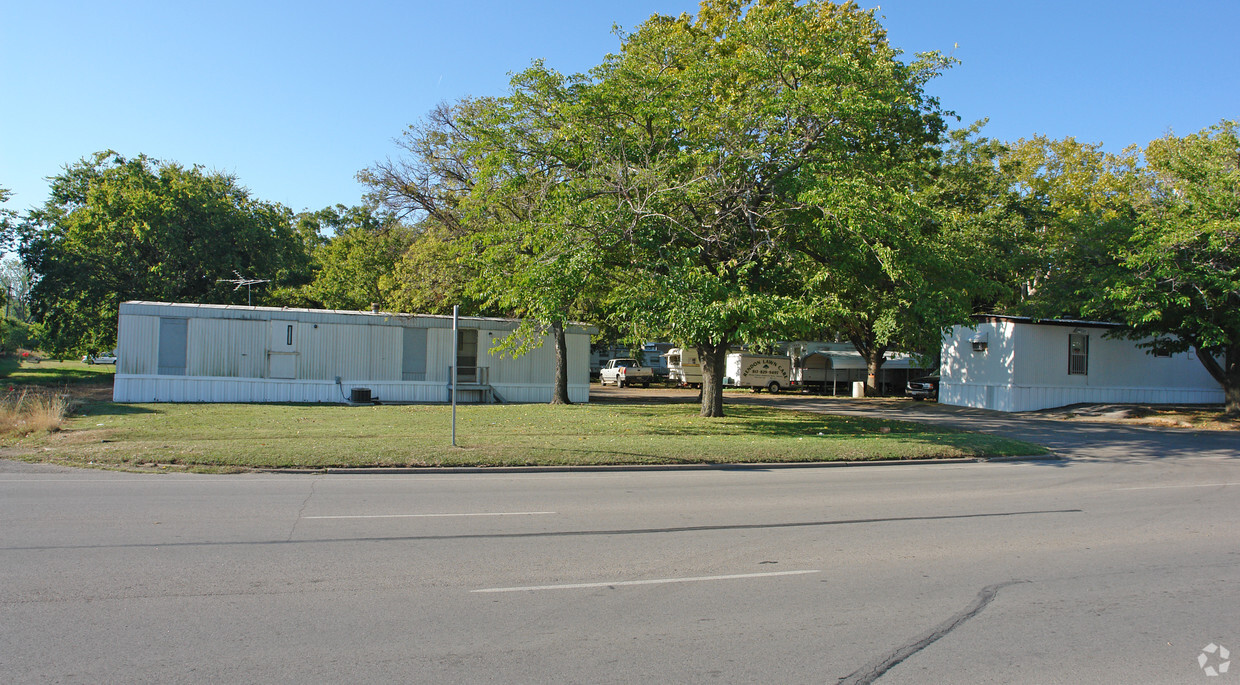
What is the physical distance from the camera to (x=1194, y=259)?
24078mm

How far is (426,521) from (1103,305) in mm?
26230

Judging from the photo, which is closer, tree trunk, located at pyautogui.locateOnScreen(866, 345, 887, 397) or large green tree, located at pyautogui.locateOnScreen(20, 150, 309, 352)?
large green tree, located at pyautogui.locateOnScreen(20, 150, 309, 352)

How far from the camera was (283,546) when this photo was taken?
748cm

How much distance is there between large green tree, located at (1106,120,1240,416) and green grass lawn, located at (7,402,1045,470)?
922 centimetres

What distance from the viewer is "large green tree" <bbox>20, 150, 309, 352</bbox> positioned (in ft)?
118

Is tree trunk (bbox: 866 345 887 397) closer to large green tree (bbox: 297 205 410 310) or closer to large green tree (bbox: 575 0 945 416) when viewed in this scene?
large green tree (bbox: 575 0 945 416)

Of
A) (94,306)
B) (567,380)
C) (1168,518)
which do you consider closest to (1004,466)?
(1168,518)

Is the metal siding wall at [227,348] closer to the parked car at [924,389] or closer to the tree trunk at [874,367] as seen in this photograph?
Answer: the tree trunk at [874,367]

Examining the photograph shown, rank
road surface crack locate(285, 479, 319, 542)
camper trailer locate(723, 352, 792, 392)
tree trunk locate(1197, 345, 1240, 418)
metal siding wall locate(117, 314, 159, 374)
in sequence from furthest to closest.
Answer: camper trailer locate(723, 352, 792, 392), tree trunk locate(1197, 345, 1240, 418), metal siding wall locate(117, 314, 159, 374), road surface crack locate(285, 479, 319, 542)

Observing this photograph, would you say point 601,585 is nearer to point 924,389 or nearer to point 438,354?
point 438,354

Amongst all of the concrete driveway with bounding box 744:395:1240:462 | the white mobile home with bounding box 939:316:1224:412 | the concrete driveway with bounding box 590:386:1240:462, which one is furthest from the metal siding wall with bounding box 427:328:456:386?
the white mobile home with bounding box 939:316:1224:412

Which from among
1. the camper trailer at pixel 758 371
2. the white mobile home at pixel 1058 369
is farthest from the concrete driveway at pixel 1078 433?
the camper trailer at pixel 758 371

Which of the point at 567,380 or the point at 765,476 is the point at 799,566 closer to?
the point at 765,476

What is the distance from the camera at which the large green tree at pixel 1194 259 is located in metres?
23.7
